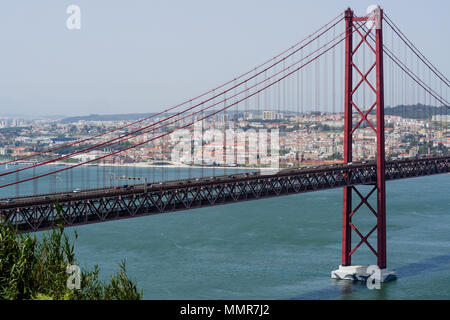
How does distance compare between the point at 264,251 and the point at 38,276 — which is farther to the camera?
the point at 264,251

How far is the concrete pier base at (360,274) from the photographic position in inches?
973

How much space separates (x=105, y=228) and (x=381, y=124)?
1649 centimetres

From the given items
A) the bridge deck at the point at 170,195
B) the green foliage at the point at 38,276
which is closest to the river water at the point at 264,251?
the bridge deck at the point at 170,195

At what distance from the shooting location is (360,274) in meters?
24.9

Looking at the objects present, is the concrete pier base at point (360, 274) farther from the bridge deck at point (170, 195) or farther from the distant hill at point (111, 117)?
the distant hill at point (111, 117)

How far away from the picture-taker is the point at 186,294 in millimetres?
22609

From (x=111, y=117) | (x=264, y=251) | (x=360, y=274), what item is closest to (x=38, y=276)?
(x=360, y=274)

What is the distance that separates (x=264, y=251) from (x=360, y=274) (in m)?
5.62

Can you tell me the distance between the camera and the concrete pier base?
973 inches

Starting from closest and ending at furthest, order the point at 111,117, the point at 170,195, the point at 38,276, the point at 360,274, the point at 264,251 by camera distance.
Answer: the point at 38,276 → the point at 170,195 → the point at 360,274 → the point at 264,251 → the point at 111,117

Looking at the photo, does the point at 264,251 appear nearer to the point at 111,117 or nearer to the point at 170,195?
the point at 170,195

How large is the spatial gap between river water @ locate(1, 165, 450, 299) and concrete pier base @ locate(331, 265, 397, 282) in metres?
0.33
